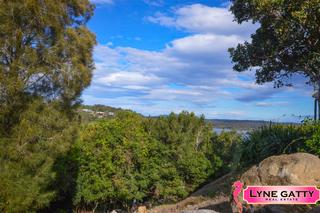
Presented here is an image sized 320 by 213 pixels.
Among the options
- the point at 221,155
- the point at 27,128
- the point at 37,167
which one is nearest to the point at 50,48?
the point at 27,128

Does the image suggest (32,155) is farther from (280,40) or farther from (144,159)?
(280,40)

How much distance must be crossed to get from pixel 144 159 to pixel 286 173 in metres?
12.6

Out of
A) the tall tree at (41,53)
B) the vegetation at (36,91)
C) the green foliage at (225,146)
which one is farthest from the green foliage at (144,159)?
the tall tree at (41,53)

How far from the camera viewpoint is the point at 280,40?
12.6 meters

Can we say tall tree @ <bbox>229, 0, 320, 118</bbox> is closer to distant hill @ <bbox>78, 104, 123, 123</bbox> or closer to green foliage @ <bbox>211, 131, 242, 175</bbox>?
green foliage @ <bbox>211, 131, 242, 175</bbox>

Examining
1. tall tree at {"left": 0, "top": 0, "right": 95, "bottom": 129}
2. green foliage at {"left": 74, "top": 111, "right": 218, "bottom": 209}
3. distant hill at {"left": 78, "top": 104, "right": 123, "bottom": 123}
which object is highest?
tall tree at {"left": 0, "top": 0, "right": 95, "bottom": 129}

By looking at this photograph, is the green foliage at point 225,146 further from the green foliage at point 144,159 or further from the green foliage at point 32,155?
the green foliage at point 32,155

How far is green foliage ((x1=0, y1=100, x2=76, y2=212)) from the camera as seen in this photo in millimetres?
Answer: 15859

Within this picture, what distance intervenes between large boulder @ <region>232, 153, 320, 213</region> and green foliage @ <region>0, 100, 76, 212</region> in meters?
10.3

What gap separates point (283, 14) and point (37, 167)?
435 inches

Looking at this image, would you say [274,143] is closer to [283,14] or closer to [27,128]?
[283,14]

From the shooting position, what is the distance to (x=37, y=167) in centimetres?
1695

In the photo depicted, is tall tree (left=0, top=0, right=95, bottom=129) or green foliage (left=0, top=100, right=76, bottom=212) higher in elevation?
tall tree (left=0, top=0, right=95, bottom=129)

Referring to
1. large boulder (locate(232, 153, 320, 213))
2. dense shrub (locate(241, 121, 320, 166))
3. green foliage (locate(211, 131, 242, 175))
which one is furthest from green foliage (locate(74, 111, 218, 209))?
large boulder (locate(232, 153, 320, 213))
